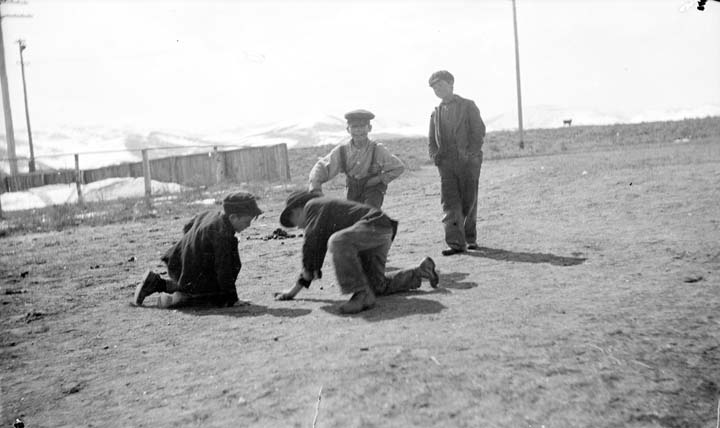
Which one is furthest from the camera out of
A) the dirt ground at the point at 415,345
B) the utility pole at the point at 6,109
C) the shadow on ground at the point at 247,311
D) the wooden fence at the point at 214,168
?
the utility pole at the point at 6,109

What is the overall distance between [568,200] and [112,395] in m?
8.82

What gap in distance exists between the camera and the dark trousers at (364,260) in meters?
4.99

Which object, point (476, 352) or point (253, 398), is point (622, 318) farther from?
point (253, 398)

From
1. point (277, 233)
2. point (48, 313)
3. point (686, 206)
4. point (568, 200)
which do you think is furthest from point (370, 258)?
point (568, 200)

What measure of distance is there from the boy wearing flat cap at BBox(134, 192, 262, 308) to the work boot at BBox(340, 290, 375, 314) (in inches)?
40.9

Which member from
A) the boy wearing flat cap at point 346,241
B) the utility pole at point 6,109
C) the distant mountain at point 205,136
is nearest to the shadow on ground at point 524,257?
the boy wearing flat cap at point 346,241

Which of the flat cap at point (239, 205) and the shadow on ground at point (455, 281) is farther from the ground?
the flat cap at point (239, 205)

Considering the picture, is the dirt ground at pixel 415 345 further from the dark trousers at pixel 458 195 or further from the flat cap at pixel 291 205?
the flat cap at pixel 291 205

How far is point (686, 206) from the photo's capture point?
912 cm

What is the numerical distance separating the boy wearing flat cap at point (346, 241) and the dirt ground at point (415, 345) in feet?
0.61

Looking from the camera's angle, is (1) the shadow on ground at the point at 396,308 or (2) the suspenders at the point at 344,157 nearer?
(1) the shadow on ground at the point at 396,308

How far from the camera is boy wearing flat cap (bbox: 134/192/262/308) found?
17.8 feet

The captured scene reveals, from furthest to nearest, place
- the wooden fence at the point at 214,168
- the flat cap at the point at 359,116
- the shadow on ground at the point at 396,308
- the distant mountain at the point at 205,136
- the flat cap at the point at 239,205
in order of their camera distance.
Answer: the distant mountain at the point at 205,136 → the wooden fence at the point at 214,168 → the flat cap at the point at 359,116 → the flat cap at the point at 239,205 → the shadow on ground at the point at 396,308

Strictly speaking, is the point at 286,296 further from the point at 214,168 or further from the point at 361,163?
the point at 214,168
